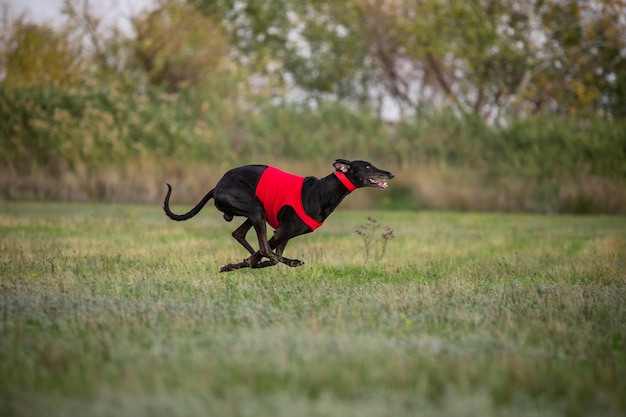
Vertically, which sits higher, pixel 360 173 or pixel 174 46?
pixel 174 46

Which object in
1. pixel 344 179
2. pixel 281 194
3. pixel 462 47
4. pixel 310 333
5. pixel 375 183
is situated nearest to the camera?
pixel 310 333

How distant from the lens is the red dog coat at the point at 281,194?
7672 millimetres

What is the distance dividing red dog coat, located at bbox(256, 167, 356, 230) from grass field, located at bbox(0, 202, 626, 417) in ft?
2.07

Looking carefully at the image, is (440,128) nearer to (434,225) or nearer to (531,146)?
(531,146)

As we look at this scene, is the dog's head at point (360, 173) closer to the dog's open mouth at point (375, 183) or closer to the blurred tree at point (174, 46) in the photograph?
the dog's open mouth at point (375, 183)

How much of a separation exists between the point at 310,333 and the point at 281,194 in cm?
288

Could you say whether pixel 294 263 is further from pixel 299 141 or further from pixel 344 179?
pixel 299 141

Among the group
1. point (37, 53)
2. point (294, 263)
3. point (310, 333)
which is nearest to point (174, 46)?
point (37, 53)

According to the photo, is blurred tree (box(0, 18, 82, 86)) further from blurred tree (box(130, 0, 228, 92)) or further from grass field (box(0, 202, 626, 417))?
grass field (box(0, 202, 626, 417))

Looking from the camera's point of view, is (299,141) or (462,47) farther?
(462,47)

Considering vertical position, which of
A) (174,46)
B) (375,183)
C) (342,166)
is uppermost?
(174,46)

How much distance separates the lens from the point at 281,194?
25.4ft

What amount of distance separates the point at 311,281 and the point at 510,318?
217 centimetres

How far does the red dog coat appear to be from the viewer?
7672mm
